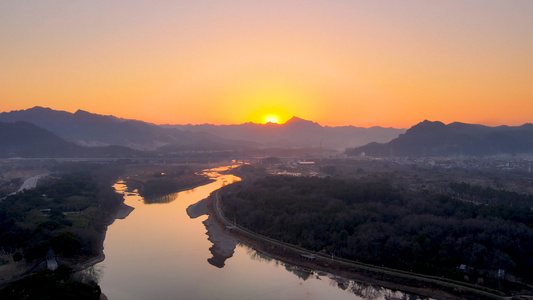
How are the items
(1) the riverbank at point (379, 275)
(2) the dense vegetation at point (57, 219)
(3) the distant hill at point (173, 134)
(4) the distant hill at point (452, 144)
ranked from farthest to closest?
(3) the distant hill at point (173, 134) → (4) the distant hill at point (452, 144) → (2) the dense vegetation at point (57, 219) → (1) the riverbank at point (379, 275)

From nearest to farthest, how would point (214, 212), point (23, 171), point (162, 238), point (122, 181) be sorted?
point (162, 238) → point (214, 212) → point (122, 181) → point (23, 171)

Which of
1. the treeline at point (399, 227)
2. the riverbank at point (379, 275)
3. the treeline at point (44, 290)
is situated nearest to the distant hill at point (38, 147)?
the treeline at point (399, 227)

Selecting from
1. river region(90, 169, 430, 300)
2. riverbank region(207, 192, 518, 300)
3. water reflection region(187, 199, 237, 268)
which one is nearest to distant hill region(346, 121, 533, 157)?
water reflection region(187, 199, 237, 268)

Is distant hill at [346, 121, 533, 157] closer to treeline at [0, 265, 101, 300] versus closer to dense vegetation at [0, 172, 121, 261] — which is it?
dense vegetation at [0, 172, 121, 261]

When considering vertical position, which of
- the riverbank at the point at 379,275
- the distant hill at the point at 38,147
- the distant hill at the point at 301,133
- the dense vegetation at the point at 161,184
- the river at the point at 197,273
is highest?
the distant hill at the point at 301,133

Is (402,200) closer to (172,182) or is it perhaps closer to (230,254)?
(230,254)

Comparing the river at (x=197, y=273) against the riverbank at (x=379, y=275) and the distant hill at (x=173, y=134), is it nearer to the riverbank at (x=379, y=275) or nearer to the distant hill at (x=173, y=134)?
the riverbank at (x=379, y=275)

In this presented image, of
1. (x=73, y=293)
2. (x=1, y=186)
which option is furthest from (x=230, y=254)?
(x=1, y=186)
